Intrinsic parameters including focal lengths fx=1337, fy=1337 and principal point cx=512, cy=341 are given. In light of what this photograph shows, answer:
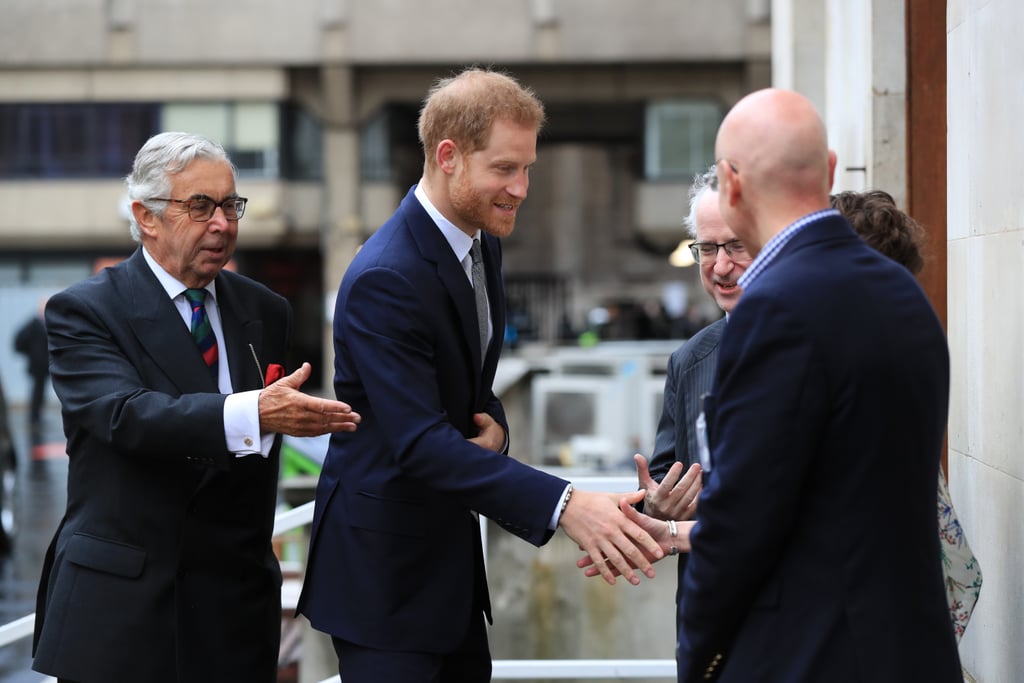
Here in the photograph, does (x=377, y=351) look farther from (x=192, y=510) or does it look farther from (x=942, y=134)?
(x=942, y=134)

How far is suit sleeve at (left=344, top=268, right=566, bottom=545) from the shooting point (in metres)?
3.10

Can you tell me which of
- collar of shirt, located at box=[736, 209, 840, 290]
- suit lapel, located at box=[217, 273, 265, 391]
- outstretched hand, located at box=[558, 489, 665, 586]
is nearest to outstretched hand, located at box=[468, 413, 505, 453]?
outstretched hand, located at box=[558, 489, 665, 586]

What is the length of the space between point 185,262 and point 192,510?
0.68 m

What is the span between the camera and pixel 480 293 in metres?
3.42

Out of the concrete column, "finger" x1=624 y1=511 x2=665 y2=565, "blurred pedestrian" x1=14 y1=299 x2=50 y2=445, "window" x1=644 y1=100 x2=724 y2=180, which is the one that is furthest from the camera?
"window" x1=644 y1=100 x2=724 y2=180

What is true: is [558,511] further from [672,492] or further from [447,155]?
[447,155]

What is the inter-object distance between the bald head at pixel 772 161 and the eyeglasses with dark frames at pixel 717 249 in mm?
962

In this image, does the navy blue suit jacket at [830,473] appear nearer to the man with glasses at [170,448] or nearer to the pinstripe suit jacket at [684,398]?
the pinstripe suit jacket at [684,398]

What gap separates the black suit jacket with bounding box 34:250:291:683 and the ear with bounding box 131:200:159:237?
0.09 metres

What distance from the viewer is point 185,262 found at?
3.70 meters

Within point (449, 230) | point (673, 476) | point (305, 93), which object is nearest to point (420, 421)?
point (449, 230)

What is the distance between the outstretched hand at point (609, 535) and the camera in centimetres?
307

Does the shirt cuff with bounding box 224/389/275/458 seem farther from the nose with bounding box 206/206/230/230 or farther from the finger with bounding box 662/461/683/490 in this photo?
the finger with bounding box 662/461/683/490

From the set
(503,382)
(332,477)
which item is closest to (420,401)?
(332,477)
